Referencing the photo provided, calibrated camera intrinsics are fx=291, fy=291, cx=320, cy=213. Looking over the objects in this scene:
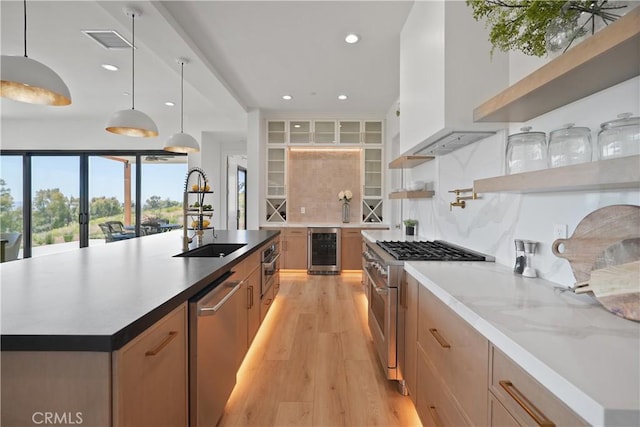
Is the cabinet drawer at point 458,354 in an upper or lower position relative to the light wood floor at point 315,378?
upper

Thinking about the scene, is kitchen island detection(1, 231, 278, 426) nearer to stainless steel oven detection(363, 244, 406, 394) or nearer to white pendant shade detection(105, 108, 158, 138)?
stainless steel oven detection(363, 244, 406, 394)

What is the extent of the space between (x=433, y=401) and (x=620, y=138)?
1.24m

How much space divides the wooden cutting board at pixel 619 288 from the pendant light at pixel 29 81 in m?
2.68

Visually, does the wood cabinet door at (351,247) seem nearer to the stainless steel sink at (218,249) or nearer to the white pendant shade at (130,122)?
the stainless steel sink at (218,249)

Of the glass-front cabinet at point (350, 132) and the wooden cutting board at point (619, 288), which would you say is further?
the glass-front cabinet at point (350, 132)

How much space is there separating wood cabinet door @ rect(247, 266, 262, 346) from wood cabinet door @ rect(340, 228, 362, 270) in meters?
2.81

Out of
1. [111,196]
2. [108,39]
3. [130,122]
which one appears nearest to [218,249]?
[130,122]

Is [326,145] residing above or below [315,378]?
above

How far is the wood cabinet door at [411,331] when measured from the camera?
5.30ft

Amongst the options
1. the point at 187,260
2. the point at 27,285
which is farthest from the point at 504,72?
the point at 27,285

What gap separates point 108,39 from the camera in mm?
3035

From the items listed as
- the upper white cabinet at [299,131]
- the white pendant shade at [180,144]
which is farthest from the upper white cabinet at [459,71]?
the upper white cabinet at [299,131]

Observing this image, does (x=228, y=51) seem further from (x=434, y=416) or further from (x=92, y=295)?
(x=434, y=416)

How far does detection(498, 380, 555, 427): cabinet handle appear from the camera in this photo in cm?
65
